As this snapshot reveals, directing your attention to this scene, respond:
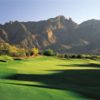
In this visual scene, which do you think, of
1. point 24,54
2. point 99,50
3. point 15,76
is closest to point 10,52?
point 24,54

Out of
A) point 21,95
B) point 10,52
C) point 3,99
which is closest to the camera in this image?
point 3,99

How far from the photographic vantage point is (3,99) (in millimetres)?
13258

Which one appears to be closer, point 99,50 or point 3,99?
point 3,99

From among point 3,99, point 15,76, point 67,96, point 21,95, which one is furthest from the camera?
point 15,76

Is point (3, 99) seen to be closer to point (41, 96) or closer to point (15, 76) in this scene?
point (41, 96)

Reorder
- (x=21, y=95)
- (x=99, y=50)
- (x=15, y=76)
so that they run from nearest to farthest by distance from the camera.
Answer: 1. (x=21, y=95)
2. (x=15, y=76)
3. (x=99, y=50)

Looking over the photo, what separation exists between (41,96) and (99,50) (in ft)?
614

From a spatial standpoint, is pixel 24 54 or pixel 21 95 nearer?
pixel 21 95

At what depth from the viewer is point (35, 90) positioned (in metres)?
15.6

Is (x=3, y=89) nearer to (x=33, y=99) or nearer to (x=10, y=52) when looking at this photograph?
(x=33, y=99)

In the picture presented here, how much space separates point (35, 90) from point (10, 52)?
6087 centimetres

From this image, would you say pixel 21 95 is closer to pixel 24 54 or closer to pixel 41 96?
pixel 41 96

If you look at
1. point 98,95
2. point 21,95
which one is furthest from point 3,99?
point 98,95

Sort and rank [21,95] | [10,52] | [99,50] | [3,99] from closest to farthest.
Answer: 1. [3,99]
2. [21,95]
3. [10,52]
4. [99,50]
